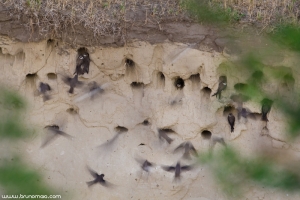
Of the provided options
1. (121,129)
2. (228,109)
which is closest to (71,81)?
(121,129)

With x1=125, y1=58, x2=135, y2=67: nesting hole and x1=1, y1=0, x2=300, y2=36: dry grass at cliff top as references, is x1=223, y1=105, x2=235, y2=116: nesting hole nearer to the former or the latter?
x1=1, y1=0, x2=300, y2=36: dry grass at cliff top

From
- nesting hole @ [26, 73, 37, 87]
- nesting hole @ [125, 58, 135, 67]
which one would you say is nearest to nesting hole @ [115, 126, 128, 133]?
nesting hole @ [125, 58, 135, 67]

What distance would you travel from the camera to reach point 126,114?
5.39 meters

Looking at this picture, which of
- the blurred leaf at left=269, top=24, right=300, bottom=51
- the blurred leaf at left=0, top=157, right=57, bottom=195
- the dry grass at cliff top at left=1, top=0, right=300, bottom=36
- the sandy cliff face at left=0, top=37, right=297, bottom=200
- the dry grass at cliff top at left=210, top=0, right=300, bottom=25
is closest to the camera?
the blurred leaf at left=269, top=24, right=300, bottom=51

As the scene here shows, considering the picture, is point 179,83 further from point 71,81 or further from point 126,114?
point 71,81

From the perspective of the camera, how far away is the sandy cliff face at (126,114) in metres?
5.25

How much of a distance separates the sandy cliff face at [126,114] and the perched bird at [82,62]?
0.04 metres

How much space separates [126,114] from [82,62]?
0.60m

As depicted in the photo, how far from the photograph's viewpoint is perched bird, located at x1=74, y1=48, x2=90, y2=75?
5312mm

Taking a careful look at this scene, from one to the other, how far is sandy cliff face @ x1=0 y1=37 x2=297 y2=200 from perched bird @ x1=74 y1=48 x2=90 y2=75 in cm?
4

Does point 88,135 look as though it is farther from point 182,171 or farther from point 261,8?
point 261,8

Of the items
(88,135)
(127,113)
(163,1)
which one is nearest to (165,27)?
(163,1)

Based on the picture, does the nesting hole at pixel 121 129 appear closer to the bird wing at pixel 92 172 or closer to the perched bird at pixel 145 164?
the perched bird at pixel 145 164

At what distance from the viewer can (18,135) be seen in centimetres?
236
